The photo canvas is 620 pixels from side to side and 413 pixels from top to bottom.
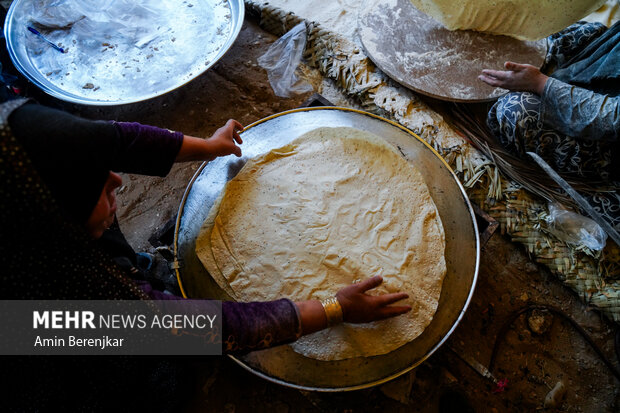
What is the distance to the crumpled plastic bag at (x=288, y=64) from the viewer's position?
229cm

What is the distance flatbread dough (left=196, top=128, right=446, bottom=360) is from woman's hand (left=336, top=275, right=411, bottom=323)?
0.08m

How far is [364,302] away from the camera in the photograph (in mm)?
1041

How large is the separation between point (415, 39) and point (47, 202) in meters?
2.02

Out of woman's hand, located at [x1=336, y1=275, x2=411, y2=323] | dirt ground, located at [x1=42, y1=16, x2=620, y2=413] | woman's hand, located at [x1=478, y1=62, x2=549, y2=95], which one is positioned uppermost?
woman's hand, located at [x1=478, y1=62, x2=549, y2=95]

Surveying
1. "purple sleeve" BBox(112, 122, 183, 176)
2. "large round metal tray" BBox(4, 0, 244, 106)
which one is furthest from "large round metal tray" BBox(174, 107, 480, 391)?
"large round metal tray" BBox(4, 0, 244, 106)

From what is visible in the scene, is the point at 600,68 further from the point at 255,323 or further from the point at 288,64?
the point at 255,323

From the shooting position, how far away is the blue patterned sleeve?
136 centimetres

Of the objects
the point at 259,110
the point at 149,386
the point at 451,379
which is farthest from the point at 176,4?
the point at 451,379

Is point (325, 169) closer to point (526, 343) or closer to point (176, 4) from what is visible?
point (526, 343)

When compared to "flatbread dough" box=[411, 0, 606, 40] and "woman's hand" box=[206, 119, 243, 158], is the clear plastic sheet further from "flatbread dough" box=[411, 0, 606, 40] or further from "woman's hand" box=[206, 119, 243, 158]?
"flatbread dough" box=[411, 0, 606, 40]

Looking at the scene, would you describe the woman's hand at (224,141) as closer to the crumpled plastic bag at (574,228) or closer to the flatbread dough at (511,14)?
the flatbread dough at (511,14)

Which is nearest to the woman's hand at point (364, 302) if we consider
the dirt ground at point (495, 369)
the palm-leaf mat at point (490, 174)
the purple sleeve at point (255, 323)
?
the purple sleeve at point (255, 323)

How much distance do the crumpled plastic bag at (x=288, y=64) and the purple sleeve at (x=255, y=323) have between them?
1656 millimetres

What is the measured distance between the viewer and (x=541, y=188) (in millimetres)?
1762
